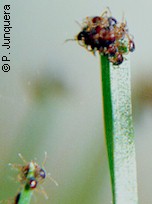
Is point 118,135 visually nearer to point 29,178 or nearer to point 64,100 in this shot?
point 29,178

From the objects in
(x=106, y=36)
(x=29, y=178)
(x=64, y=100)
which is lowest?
(x=29, y=178)

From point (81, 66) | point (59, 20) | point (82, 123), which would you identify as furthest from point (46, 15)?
point (82, 123)

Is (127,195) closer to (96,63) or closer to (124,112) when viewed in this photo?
(124,112)

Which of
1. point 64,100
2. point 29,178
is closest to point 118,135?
point 29,178

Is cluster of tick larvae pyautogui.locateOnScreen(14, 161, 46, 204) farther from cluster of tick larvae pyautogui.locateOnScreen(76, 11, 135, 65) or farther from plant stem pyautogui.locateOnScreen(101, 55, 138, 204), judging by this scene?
cluster of tick larvae pyautogui.locateOnScreen(76, 11, 135, 65)

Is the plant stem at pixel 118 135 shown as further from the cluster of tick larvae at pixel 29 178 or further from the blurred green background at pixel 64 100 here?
the blurred green background at pixel 64 100

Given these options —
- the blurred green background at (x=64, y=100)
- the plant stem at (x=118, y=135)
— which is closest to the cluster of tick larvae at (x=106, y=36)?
the plant stem at (x=118, y=135)
